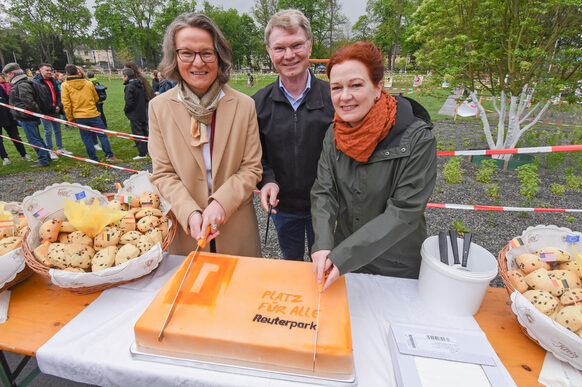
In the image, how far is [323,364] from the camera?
42.5 inches

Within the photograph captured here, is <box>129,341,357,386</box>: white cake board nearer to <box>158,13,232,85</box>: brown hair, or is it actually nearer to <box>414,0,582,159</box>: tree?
<box>158,13,232,85</box>: brown hair

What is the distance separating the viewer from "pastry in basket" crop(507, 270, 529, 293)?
1.34 meters

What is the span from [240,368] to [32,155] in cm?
993

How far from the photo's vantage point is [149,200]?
2.03 metres

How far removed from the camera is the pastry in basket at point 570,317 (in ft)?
3.61

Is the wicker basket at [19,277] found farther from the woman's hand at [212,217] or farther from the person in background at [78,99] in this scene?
the person in background at [78,99]

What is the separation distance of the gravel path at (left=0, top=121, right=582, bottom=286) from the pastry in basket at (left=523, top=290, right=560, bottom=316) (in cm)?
250

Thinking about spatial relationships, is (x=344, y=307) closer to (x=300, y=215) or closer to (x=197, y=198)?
(x=197, y=198)

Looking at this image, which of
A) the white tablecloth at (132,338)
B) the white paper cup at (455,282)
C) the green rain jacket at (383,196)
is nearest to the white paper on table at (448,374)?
the white tablecloth at (132,338)

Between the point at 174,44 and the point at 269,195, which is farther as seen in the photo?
the point at 269,195

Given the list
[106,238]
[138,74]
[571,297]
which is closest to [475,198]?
[571,297]

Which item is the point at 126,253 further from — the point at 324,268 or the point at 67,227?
the point at 324,268

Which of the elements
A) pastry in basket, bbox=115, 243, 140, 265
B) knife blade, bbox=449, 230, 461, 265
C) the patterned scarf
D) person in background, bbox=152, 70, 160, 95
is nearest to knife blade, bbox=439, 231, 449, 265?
knife blade, bbox=449, 230, 461, 265

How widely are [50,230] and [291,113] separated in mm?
1683
